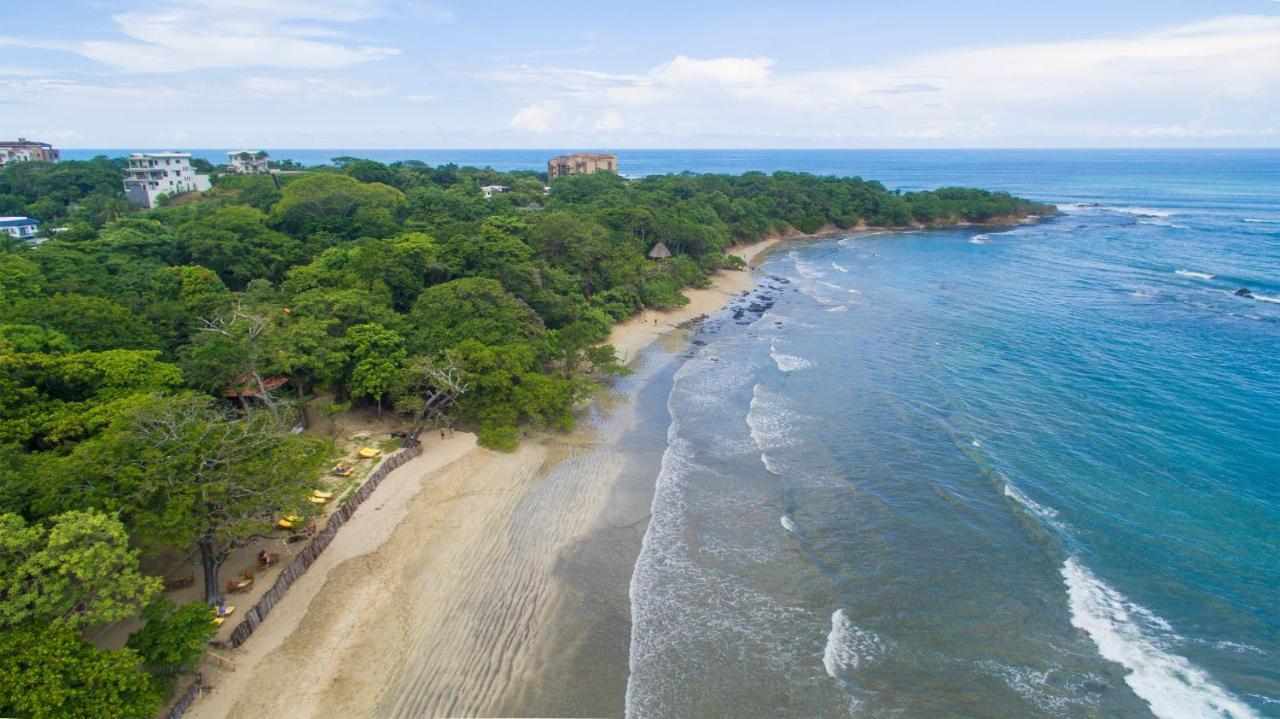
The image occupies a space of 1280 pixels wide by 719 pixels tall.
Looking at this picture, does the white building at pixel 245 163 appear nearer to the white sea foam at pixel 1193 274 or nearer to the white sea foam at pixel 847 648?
the white sea foam at pixel 847 648

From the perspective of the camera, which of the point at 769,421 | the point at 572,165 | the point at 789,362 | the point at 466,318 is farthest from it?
the point at 572,165

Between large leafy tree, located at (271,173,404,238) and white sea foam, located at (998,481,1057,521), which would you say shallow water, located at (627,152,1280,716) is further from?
large leafy tree, located at (271,173,404,238)

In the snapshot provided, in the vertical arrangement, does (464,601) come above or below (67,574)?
below

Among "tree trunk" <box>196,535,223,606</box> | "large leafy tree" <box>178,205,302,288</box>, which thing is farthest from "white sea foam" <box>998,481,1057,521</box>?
"large leafy tree" <box>178,205,302,288</box>

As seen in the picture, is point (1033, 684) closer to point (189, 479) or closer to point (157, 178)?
point (189, 479)

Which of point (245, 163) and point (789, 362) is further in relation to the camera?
point (245, 163)

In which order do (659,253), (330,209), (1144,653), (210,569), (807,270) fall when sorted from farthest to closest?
1. (807,270)
2. (659,253)
3. (330,209)
4. (210,569)
5. (1144,653)

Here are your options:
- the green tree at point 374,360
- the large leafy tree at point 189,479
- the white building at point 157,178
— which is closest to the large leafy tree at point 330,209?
the white building at point 157,178

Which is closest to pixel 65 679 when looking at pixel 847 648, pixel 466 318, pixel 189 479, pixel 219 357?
pixel 189 479
